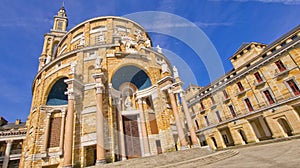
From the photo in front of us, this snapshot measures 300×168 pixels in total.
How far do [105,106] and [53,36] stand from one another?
900 inches

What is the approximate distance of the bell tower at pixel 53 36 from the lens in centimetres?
2447

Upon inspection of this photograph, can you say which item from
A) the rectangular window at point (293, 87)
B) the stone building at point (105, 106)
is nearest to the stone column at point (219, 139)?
the rectangular window at point (293, 87)

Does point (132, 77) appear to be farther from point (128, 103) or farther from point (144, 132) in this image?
point (144, 132)

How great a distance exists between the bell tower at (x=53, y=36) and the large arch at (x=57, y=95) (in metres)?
7.99

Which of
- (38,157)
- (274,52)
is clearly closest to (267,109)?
(274,52)

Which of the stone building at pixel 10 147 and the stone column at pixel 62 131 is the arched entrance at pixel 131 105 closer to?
the stone column at pixel 62 131

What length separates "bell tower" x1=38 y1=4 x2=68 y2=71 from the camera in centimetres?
2447

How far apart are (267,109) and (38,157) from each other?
27282mm

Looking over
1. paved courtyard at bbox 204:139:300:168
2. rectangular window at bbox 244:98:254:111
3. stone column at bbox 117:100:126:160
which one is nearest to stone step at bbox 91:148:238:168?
paved courtyard at bbox 204:139:300:168

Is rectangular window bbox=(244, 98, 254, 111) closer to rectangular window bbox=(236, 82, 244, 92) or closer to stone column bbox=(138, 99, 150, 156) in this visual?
rectangular window bbox=(236, 82, 244, 92)

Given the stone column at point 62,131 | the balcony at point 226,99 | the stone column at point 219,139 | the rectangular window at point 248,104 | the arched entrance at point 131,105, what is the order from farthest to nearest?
the stone column at point 219,139 → the balcony at point 226,99 → the rectangular window at point 248,104 → the arched entrance at point 131,105 → the stone column at point 62,131

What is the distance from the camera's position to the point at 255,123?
22.9 m

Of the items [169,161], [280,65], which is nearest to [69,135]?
[169,161]

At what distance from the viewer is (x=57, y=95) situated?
1652 cm
